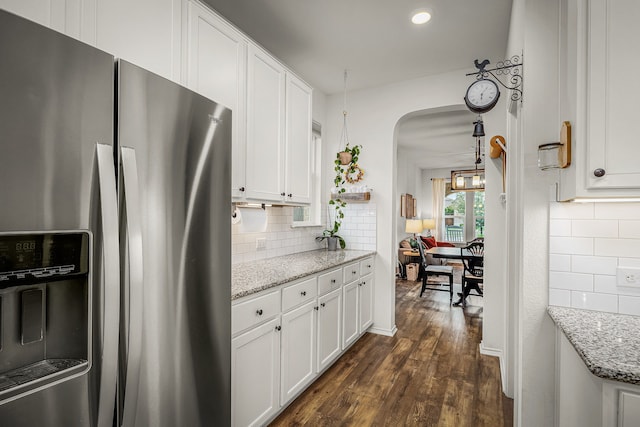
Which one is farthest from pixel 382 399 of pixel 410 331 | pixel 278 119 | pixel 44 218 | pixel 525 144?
pixel 44 218

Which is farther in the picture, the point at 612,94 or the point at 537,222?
the point at 537,222

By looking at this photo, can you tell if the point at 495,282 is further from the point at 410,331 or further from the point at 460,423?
the point at 460,423

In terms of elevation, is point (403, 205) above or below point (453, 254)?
above

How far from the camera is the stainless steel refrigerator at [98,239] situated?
75cm

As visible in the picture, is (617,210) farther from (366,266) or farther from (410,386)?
(366,266)

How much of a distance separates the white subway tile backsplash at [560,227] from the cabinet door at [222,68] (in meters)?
1.64

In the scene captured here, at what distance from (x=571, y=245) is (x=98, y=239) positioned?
1810 mm

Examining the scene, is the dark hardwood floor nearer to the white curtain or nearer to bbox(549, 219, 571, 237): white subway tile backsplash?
bbox(549, 219, 571, 237): white subway tile backsplash

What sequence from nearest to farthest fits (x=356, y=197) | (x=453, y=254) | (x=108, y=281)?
1. (x=108, y=281)
2. (x=356, y=197)
3. (x=453, y=254)

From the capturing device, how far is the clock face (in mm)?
1925

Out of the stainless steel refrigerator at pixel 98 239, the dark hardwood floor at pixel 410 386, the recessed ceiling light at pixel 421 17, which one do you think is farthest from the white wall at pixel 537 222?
the stainless steel refrigerator at pixel 98 239

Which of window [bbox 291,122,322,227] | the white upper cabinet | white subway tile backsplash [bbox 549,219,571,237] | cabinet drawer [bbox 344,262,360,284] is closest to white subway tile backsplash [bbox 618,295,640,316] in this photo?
white subway tile backsplash [bbox 549,219,571,237]

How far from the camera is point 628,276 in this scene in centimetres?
139

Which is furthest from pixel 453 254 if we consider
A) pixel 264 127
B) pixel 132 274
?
pixel 132 274
